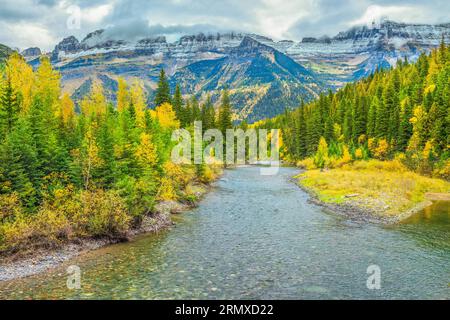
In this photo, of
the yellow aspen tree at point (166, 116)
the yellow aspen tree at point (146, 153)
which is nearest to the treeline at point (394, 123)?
the yellow aspen tree at point (166, 116)

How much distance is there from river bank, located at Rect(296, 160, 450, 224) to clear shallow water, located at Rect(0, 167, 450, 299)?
318 centimetres

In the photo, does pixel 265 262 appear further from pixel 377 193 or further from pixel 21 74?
pixel 21 74

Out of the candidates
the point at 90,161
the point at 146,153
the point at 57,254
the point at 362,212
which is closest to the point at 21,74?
the point at 146,153

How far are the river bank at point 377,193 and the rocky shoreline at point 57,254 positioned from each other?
22.7m

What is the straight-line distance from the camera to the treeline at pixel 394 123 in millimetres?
78562

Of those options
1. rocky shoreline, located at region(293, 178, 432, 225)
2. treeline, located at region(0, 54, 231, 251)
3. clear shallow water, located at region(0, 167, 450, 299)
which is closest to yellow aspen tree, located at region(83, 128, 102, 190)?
treeline, located at region(0, 54, 231, 251)

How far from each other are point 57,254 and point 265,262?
15.4 meters

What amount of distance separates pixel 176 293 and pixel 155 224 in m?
15.9

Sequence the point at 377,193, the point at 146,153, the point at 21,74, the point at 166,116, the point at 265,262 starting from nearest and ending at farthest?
the point at 265,262 < the point at 146,153 < the point at 377,193 < the point at 21,74 < the point at 166,116

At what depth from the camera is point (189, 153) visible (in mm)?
64062

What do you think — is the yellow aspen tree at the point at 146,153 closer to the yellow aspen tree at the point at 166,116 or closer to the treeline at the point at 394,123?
the yellow aspen tree at the point at 166,116

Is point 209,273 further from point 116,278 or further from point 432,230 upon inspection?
point 432,230

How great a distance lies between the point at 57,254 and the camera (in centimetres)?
2742
